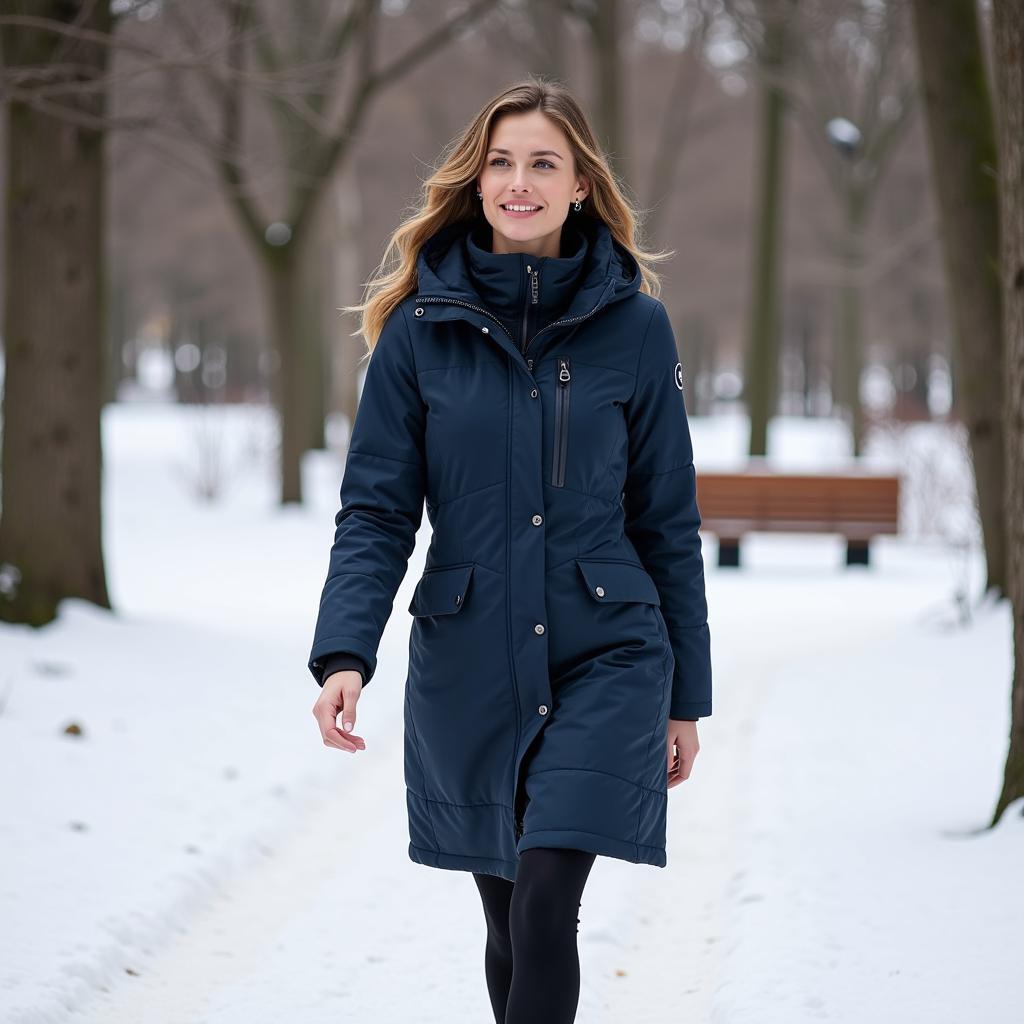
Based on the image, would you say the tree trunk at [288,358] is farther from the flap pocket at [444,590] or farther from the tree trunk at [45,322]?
the flap pocket at [444,590]

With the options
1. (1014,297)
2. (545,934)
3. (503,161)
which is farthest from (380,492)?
(1014,297)

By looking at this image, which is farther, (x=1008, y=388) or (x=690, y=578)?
(x=1008, y=388)

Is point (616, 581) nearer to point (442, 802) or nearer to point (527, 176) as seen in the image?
point (442, 802)

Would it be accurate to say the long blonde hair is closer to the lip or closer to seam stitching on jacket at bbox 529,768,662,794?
the lip

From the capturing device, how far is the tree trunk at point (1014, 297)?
459cm

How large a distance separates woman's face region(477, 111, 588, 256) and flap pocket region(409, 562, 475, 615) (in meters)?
0.64

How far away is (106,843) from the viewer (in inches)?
198

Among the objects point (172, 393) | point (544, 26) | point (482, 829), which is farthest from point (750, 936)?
point (172, 393)

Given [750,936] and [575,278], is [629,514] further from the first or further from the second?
[750,936]

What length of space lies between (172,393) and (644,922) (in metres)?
43.4

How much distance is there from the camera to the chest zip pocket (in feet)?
9.00

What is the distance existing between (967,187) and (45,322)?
493 centimetres

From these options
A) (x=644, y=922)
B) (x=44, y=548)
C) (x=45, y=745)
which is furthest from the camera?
(x=44, y=548)

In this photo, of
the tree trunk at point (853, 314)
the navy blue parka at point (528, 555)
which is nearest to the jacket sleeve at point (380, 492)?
the navy blue parka at point (528, 555)
